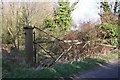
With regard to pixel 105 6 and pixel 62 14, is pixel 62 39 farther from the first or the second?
pixel 105 6

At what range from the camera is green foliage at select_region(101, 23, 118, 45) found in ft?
56.9

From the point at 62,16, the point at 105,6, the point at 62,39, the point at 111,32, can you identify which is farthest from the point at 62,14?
the point at 62,39

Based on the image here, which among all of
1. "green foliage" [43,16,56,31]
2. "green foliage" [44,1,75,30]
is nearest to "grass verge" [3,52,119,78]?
"green foliage" [43,16,56,31]

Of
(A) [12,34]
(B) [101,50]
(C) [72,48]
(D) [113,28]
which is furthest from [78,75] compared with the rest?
(A) [12,34]

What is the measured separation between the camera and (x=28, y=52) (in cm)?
1076

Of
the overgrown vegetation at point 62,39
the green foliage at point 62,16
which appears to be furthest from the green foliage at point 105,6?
the green foliage at point 62,16

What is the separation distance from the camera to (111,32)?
1762cm

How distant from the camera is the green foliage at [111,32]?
1733 centimetres

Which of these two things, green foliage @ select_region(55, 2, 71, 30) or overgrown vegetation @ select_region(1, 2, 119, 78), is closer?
overgrown vegetation @ select_region(1, 2, 119, 78)

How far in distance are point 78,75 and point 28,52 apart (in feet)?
8.85

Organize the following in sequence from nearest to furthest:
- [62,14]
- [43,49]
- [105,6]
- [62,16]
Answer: [43,49], [62,16], [62,14], [105,6]

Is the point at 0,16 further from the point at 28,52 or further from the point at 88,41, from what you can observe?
the point at 28,52

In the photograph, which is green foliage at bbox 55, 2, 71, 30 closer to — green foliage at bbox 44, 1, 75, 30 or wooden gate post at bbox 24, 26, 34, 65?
green foliage at bbox 44, 1, 75, 30

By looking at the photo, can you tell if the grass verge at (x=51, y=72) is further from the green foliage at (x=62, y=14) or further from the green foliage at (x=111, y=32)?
the green foliage at (x=62, y=14)
